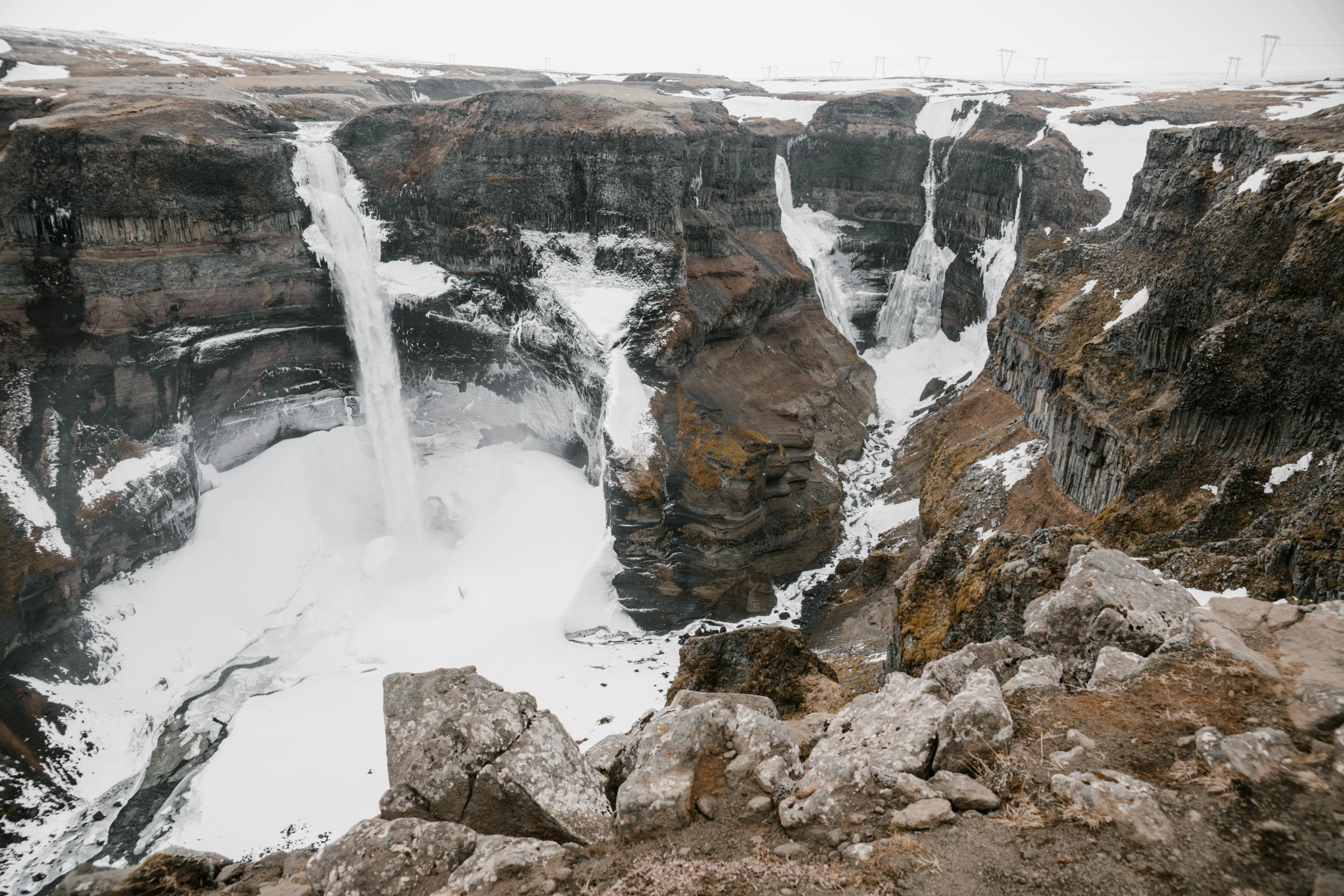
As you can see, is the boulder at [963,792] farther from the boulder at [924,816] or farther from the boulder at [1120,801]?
the boulder at [1120,801]

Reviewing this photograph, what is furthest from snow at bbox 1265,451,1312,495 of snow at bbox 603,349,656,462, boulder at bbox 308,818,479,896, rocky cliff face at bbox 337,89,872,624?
snow at bbox 603,349,656,462

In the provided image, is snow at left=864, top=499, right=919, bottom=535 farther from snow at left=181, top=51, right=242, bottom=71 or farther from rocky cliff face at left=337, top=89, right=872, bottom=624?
snow at left=181, top=51, right=242, bottom=71

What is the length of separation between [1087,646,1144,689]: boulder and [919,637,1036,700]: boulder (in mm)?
1090

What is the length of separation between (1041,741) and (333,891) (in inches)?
267

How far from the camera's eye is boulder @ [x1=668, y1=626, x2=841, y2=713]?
1725 cm

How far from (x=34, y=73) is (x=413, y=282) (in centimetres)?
2491

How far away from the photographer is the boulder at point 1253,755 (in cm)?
548

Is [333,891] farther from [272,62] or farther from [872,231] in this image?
[272,62]

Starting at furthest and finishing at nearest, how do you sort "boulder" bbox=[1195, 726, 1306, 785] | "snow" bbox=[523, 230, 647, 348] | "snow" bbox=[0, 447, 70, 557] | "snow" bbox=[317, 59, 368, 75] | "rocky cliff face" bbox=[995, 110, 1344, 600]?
"snow" bbox=[317, 59, 368, 75] < "snow" bbox=[523, 230, 647, 348] < "snow" bbox=[0, 447, 70, 557] < "rocky cliff face" bbox=[995, 110, 1344, 600] < "boulder" bbox=[1195, 726, 1306, 785]

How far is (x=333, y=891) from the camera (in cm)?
675

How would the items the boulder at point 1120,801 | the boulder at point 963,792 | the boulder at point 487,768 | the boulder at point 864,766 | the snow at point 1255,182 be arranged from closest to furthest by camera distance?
the boulder at point 1120,801
the boulder at point 963,792
the boulder at point 864,766
the boulder at point 487,768
the snow at point 1255,182

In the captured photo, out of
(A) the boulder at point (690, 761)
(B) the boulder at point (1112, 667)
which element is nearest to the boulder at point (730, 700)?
(A) the boulder at point (690, 761)

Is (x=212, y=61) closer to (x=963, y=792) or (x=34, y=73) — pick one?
(x=34, y=73)

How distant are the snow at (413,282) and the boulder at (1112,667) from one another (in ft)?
108
